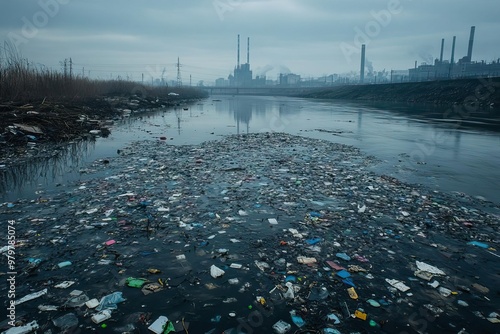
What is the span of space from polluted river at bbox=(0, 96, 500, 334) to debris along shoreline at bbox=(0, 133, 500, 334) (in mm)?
14

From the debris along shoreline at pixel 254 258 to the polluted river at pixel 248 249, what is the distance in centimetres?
1

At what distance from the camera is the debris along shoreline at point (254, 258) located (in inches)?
86.7

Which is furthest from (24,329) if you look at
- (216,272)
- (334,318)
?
(334,318)

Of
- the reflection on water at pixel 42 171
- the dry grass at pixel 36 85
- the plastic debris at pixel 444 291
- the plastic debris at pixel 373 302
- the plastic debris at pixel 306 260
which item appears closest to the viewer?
the plastic debris at pixel 373 302

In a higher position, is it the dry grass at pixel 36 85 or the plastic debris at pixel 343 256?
the dry grass at pixel 36 85

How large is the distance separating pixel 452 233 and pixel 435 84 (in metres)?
47.4

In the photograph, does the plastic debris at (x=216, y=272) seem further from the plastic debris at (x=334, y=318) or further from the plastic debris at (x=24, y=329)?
the plastic debris at (x=24, y=329)

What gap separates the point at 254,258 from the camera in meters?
2.98

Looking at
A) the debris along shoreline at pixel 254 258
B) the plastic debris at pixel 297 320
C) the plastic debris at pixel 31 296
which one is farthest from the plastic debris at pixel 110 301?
the plastic debris at pixel 297 320

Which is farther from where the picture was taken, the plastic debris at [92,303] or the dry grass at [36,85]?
the dry grass at [36,85]

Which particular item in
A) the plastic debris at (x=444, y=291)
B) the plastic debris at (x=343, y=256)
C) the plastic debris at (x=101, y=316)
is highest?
the plastic debris at (x=343, y=256)

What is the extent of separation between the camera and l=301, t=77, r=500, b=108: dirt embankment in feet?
104

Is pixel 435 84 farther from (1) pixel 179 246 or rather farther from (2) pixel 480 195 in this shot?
(1) pixel 179 246

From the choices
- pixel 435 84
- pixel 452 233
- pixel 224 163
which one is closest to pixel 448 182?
pixel 452 233
